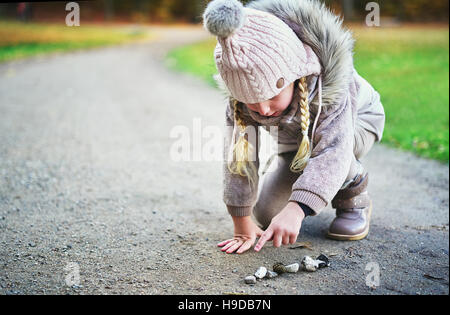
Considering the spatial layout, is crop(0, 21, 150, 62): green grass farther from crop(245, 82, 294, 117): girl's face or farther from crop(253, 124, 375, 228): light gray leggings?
crop(245, 82, 294, 117): girl's face

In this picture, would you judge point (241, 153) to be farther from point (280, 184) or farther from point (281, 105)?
point (280, 184)

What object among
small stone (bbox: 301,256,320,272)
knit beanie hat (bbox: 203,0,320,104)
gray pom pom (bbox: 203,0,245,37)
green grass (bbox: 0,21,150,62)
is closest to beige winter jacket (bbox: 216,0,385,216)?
knit beanie hat (bbox: 203,0,320,104)

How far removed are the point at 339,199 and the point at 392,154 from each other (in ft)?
6.00

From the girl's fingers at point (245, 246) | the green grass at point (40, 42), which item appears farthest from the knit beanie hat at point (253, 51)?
the green grass at point (40, 42)

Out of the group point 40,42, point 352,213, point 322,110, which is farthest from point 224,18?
point 40,42

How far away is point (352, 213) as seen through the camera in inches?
98.4

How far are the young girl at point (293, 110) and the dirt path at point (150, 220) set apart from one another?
0.73 ft

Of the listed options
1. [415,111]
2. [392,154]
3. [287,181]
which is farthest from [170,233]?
[415,111]

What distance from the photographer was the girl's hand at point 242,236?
7.66ft

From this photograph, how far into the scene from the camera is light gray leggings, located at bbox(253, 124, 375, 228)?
8.32 feet

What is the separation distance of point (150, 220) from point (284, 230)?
1.09 m

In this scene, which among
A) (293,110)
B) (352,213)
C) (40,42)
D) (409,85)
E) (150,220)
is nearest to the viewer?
(293,110)

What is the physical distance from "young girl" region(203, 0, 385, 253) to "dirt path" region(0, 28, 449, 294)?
224 millimetres

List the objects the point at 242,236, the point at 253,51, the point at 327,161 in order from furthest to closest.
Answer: the point at 242,236, the point at 327,161, the point at 253,51
